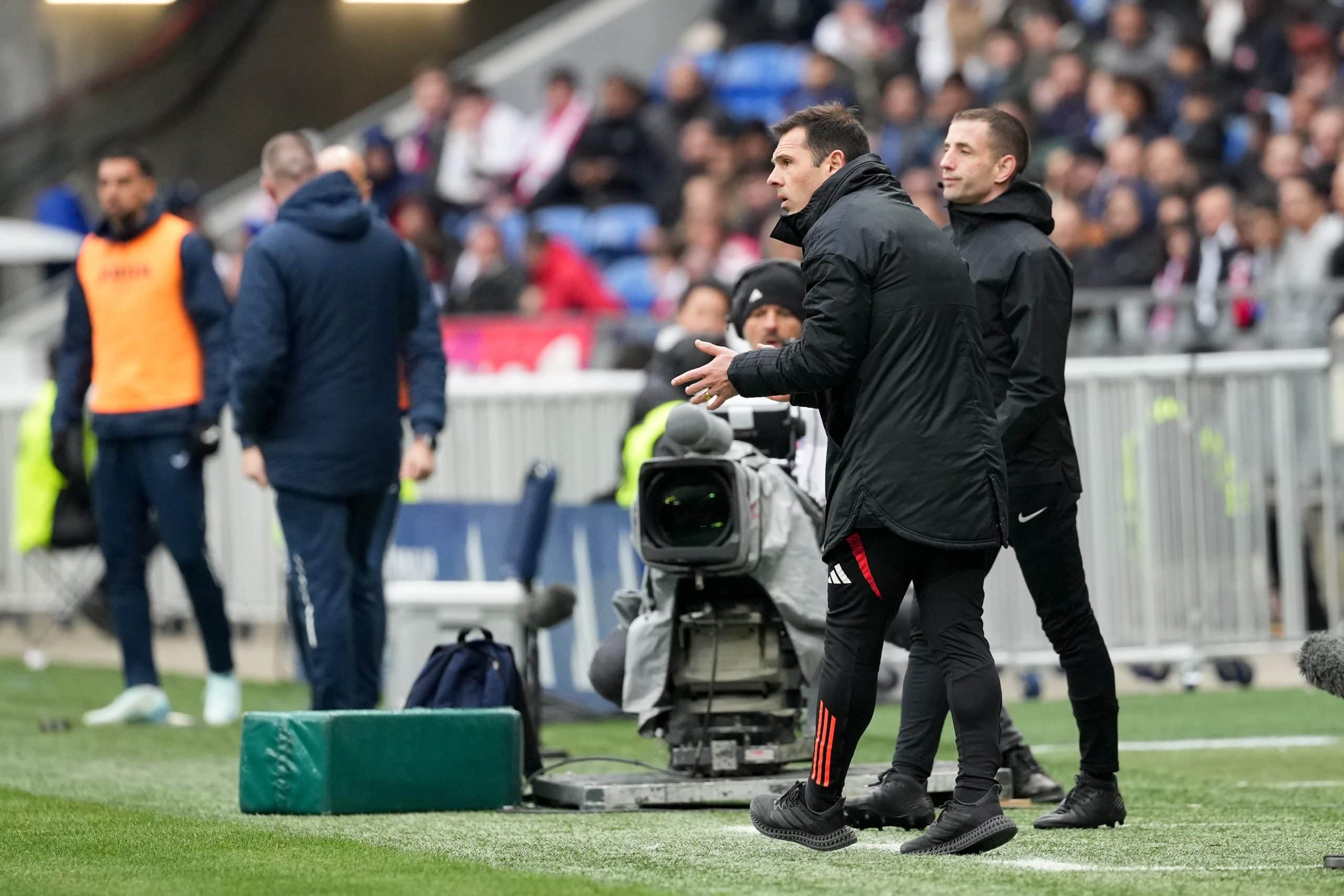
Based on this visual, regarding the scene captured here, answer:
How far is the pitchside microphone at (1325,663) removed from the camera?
5.68 meters

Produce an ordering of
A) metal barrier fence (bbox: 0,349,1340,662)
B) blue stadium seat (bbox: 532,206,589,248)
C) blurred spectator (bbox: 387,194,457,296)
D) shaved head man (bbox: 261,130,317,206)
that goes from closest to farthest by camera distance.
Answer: shaved head man (bbox: 261,130,317,206) → metal barrier fence (bbox: 0,349,1340,662) → blurred spectator (bbox: 387,194,457,296) → blue stadium seat (bbox: 532,206,589,248)

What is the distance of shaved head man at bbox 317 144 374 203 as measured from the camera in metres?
9.24

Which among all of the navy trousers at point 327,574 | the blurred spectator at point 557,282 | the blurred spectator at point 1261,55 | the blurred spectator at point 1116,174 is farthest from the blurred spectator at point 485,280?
the navy trousers at point 327,574

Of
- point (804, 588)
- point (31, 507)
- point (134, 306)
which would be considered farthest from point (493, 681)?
point (31, 507)

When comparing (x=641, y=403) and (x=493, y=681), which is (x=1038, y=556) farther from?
(x=641, y=403)

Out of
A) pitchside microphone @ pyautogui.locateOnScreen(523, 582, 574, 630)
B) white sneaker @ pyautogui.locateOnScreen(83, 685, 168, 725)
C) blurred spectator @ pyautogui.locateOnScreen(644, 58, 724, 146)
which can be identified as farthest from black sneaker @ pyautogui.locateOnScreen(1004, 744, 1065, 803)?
blurred spectator @ pyautogui.locateOnScreen(644, 58, 724, 146)

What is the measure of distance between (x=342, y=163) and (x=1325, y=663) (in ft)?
15.9

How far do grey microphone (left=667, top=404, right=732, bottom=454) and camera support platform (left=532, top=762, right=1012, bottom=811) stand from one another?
1067 mm

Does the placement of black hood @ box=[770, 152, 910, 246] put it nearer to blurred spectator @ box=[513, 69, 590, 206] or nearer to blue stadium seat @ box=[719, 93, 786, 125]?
blue stadium seat @ box=[719, 93, 786, 125]

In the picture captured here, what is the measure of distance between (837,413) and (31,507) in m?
8.78

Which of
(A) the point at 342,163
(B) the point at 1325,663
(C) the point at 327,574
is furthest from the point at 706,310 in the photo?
(B) the point at 1325,663

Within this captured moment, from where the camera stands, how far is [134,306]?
10438 millimetres

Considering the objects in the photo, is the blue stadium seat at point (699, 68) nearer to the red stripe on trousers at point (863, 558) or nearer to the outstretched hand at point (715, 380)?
the outstretched hand at point (715, 380)

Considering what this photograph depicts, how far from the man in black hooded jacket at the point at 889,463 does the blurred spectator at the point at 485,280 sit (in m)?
12.1
